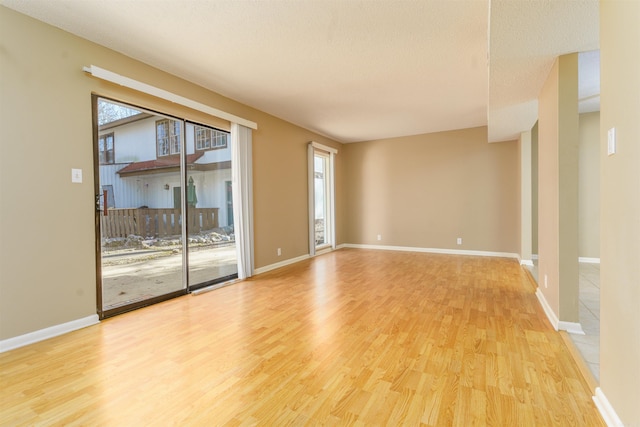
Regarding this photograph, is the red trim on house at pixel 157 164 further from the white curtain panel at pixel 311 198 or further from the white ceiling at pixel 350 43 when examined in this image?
the white curtain panel at pixel 311 198

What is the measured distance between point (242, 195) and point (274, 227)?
102 cm

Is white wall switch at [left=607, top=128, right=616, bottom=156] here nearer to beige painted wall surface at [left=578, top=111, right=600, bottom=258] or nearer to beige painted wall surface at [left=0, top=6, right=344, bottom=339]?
beige painted wall surface at [left=0, top=6, right=344, bottom=339]

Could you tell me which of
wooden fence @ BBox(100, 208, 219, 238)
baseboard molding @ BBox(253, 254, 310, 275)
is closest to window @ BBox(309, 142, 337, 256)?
baseboard molding @ BBox(253, 254, 310, 275)

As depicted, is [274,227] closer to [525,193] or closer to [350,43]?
[350,43]

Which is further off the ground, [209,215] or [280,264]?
[209,215]

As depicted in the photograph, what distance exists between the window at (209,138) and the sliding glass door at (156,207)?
0.5 inches

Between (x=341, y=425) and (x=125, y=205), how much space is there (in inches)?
120

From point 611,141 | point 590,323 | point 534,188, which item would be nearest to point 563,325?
A: point 590,323

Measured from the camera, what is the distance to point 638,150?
1.15m

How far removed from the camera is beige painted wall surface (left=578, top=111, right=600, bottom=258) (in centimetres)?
496

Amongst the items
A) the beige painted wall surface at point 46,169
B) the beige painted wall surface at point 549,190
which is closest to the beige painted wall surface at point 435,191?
the beige painted wall surface at point 549,190

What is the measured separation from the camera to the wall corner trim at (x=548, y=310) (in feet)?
8.33

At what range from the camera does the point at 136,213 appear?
3373 mm

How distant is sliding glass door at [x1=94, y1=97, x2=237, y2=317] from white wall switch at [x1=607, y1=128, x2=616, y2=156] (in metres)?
3.71
